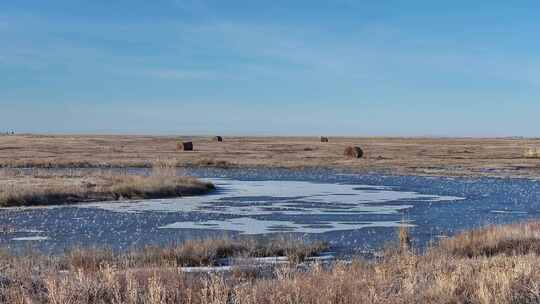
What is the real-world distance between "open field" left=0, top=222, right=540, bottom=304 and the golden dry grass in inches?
536

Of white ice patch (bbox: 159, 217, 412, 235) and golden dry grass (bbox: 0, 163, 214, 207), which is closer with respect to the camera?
white ice patch (bbox: 159, 217, 412, 235)

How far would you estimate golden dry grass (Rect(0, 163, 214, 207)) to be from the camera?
83.5 feet

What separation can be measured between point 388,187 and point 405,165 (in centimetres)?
1937

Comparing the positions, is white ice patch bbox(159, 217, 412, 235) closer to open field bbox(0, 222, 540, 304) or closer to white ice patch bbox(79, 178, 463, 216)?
white ice patch bbox(79, 178, 463, 216)

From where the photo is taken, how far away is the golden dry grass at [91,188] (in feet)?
83.5

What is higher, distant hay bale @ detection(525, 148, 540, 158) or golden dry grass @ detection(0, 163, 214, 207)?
golden dry grass @ detection(0, 163, 214, 207)

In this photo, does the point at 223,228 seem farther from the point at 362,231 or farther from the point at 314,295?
the point at 314,295

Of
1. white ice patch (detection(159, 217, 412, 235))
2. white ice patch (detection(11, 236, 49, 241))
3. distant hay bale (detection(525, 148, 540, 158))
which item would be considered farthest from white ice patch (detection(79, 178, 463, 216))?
distant hay bale (detection(525, 148, 540, 158))

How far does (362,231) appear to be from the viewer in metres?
18.4

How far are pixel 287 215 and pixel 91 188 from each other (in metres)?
9.76

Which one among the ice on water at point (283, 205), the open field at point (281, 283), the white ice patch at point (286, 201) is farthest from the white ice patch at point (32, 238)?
the white ice patch at point (286, 201)

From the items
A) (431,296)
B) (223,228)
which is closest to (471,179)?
(223,228)

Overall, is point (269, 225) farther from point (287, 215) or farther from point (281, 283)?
point (281, 283)

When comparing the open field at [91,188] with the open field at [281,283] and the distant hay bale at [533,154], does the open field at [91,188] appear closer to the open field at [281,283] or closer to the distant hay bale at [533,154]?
the open field at [281,283]
